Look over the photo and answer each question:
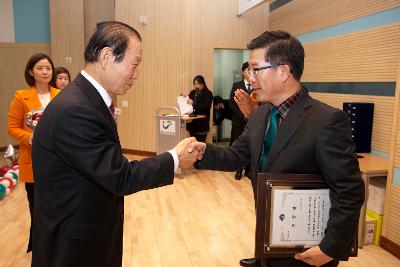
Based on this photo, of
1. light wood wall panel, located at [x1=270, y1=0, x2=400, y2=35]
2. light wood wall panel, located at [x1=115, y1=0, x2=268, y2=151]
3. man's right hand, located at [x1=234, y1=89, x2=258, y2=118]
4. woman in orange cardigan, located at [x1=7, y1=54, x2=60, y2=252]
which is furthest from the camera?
light wood wall panel, located at [x1=115, y1=0, x2=268, y2=151]

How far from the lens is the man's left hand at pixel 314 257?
149cm

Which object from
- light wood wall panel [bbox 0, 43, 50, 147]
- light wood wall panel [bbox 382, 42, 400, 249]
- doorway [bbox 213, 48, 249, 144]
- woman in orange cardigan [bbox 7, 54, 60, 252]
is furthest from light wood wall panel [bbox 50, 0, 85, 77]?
light wood wall panel [bbox 382, 42, 400, 249]

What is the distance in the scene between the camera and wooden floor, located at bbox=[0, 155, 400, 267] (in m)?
3.44

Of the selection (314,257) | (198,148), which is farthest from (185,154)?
(314,257)

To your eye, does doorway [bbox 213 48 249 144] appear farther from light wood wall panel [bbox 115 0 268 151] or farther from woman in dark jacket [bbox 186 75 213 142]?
woman in dark jacket [bbox 186 75 213 142]

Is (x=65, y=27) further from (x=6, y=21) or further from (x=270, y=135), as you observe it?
(x=270, y=135)

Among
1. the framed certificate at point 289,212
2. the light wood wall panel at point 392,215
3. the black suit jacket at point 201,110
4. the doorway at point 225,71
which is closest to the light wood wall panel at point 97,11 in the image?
the doorway at point 225,71

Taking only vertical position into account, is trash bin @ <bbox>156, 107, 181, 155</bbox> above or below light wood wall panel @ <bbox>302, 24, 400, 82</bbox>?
below

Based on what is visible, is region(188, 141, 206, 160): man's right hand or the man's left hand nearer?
the man's left hand

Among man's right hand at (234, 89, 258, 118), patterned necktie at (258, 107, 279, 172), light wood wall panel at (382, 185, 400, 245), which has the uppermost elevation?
man's right hand at (234, 89, 258, 118)

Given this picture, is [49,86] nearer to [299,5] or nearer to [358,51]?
[358,51]

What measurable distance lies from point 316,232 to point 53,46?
8116 millimetres

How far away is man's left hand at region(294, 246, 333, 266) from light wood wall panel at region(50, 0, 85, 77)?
791cm

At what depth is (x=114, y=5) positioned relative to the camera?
841cm
